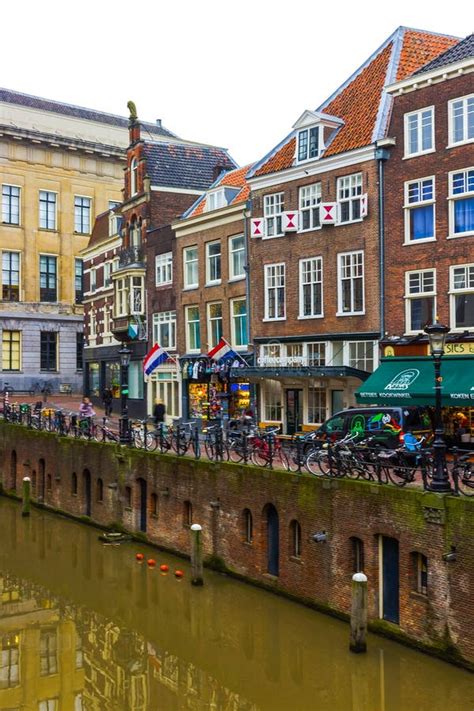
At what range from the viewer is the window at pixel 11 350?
64.5m

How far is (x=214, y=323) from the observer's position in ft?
132

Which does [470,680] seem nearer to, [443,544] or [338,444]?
[443,544]

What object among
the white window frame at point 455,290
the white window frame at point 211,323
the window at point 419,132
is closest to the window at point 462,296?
the white window frame at point 455,290

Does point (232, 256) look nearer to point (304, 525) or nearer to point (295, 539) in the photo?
point (295, 539)

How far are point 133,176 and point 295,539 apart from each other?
30.4m

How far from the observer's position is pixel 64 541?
30.7 meters

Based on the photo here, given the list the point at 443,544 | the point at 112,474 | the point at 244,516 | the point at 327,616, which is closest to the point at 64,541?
the point at 112,474

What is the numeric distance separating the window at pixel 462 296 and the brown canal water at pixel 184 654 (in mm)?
11497

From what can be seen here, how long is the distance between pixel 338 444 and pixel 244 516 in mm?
4257

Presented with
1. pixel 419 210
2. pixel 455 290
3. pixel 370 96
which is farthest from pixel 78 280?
pixel 455 290

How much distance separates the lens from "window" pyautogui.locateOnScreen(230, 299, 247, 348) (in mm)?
37875

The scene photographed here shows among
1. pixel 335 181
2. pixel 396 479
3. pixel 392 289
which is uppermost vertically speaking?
pixel 335 181

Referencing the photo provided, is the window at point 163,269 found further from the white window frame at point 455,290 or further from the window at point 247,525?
the window at point 247,525

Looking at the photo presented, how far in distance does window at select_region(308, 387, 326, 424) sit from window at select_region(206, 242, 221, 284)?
8846mm
